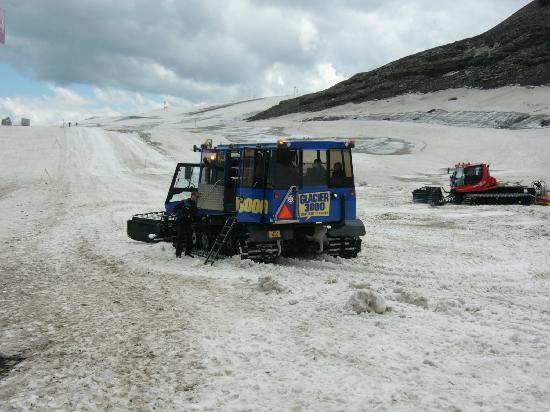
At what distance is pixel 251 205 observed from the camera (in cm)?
1077

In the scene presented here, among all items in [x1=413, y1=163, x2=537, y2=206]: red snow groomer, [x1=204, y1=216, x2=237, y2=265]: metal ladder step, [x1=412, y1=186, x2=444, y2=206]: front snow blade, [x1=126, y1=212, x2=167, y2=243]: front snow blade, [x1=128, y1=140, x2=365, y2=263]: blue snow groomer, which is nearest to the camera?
[x1=128, y1=140, x2=365, y2=263]: blue snow groomer

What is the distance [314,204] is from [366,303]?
12.3 ft

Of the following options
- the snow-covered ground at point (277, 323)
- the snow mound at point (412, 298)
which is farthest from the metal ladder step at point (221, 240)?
the snow mound at point (412, 298)

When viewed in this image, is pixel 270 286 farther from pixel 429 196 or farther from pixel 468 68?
pixel 468 68

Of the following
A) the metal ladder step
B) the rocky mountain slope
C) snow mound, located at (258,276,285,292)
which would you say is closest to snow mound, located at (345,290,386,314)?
snow mound, located at (258,276,285,292)

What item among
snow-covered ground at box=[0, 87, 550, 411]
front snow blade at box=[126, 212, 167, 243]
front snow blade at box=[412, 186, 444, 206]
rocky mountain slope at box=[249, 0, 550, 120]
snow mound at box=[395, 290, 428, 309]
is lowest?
snow-covered ground at box=[0, 87, 550, 411]

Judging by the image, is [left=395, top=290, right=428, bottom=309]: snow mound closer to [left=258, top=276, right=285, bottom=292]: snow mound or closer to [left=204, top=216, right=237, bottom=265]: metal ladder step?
[left=258, top=276, right=285, bottom=292]: snow mound

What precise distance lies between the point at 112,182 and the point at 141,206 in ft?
29.1

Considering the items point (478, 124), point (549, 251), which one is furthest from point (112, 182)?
point (478, 124)

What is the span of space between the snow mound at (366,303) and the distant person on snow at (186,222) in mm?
5280

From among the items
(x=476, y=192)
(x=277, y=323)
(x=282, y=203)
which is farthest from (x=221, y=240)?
(x=476, y=192)

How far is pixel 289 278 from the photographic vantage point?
939 cm

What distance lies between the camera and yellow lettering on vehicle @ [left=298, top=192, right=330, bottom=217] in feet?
34.9

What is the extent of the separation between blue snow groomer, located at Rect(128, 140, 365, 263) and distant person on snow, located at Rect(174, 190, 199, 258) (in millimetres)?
373
